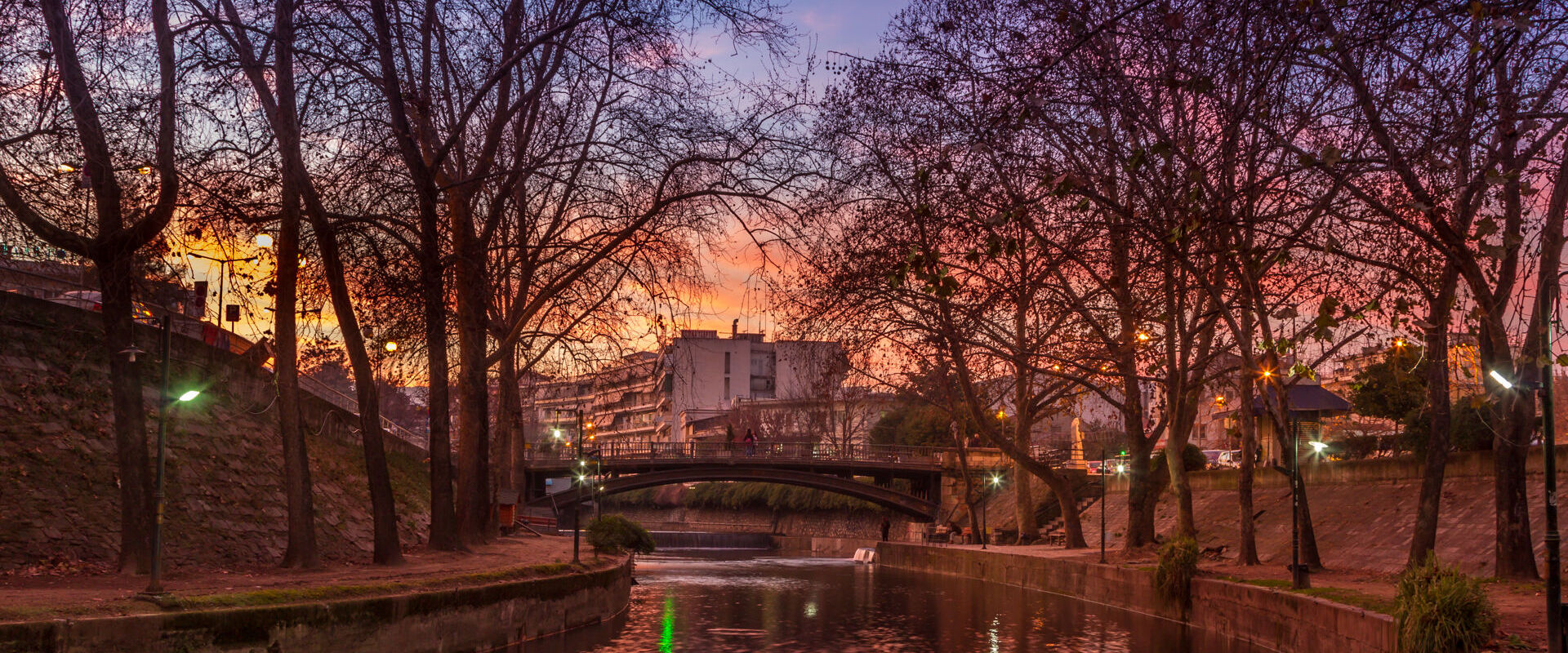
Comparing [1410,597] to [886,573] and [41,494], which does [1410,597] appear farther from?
[886,573]

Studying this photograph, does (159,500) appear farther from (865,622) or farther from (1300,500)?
(1300,500)

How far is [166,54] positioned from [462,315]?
9421 millimetres

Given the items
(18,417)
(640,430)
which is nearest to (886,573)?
(18,417)

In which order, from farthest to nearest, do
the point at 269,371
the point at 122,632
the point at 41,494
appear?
the point at 269,371 < the point at 41,494 < the point at 122,632

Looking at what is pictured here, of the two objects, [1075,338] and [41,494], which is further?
[1075,338]

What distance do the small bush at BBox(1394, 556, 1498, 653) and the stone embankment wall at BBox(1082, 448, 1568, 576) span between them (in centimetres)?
649

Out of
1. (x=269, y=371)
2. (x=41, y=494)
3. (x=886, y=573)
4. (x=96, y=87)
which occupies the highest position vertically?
(x=96, y=87)

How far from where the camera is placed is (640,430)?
174 m

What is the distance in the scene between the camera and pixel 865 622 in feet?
84.1

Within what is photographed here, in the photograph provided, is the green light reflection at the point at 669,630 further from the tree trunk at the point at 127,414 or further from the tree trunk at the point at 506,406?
the tree trunk at the point at 127,414

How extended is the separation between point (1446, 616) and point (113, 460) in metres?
19.4

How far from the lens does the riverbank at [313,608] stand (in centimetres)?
1248

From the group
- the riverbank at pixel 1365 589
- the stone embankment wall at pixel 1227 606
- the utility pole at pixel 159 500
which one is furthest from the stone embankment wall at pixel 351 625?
the riverbank at pixel 1365 589

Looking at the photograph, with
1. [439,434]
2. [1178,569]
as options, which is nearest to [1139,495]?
[1178,569]
